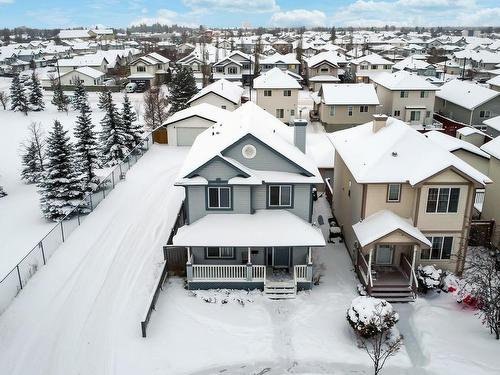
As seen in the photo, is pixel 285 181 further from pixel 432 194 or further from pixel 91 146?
pixel 91 146

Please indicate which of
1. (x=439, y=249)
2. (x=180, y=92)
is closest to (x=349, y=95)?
(x=180, y=92)

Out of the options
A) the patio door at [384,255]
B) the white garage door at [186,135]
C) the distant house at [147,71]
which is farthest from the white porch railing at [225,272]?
the distant house at [147,71]

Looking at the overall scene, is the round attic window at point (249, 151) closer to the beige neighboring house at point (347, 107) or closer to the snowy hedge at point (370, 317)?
the snowy hedge at point (370, 317)

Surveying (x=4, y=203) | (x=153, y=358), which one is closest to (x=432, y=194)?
(x=153, y=358)

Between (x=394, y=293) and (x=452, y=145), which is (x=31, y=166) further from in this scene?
(x=452, y=145)

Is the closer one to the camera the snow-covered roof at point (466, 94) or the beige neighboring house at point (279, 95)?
the snow-covered roof at point (466, 94)

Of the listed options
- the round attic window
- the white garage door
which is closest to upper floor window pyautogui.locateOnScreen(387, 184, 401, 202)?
the round attic window
